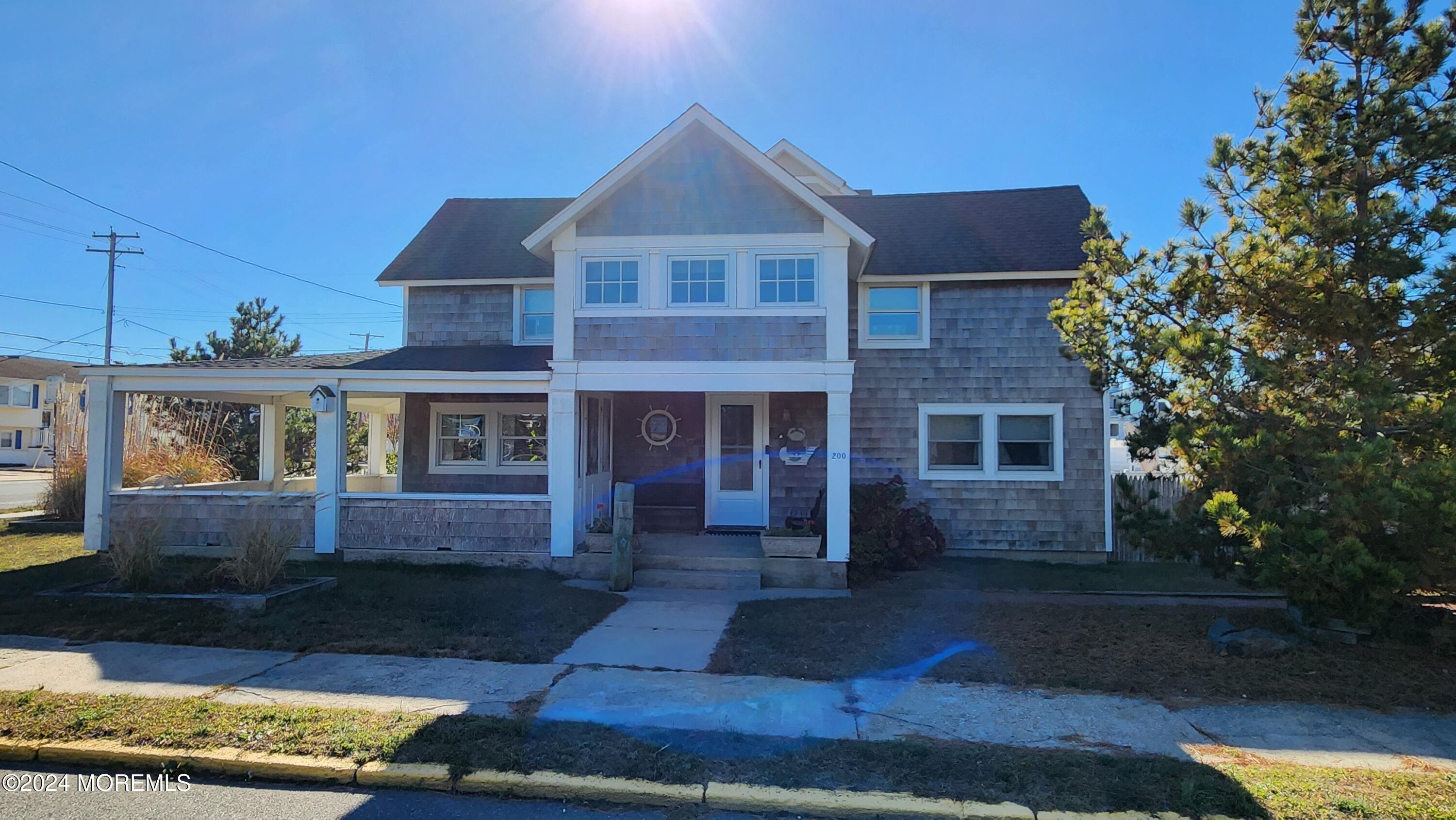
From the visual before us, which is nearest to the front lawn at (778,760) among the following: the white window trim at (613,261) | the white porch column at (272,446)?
Answer: the white window trim at (613,261)

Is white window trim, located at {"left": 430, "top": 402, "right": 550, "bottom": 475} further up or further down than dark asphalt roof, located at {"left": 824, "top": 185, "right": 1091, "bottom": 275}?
further down

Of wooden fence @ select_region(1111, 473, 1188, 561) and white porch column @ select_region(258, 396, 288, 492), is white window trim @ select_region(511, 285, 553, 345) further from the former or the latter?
wooden fence @ select_region(1111, 473, 1188, 561)

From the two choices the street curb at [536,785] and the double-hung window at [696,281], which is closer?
the street curb at [536,785]

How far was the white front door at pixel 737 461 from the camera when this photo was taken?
12648 mm

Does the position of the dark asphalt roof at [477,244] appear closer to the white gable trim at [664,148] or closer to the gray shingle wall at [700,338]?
the white gable trim at [664,148]

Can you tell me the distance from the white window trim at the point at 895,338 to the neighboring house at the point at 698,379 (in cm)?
4

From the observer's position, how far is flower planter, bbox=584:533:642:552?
33.6 feet

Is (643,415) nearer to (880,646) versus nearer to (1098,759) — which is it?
(880,646)

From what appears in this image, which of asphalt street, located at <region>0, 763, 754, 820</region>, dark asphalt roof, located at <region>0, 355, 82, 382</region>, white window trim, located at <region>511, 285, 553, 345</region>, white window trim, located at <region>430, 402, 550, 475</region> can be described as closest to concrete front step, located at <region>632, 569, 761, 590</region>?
white window trim, located at <region>430, 402, 550, 475</region>

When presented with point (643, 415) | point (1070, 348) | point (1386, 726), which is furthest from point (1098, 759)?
point (643, 415)

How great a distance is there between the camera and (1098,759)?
455cm

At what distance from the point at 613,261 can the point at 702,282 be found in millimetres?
1254

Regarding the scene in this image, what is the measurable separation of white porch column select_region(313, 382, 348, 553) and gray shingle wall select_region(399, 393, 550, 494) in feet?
8.54

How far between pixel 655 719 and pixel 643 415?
841cm
